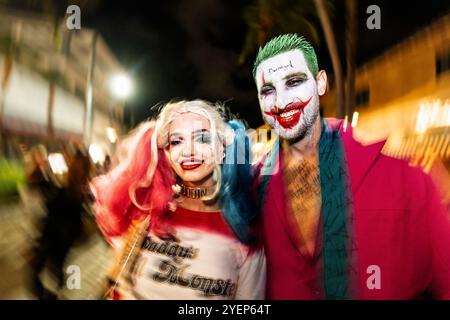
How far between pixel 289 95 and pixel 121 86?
1205 mm

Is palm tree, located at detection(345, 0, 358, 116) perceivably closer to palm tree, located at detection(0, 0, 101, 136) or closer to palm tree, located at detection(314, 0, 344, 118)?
palm tree, located at detection(314, 0, 344, 118)

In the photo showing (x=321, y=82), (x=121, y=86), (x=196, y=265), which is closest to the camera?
(x=196, y=265)

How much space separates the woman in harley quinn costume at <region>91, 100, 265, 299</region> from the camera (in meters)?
2.86

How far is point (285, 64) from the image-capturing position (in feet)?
9.58

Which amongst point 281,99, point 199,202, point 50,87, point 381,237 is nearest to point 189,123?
point 199,202

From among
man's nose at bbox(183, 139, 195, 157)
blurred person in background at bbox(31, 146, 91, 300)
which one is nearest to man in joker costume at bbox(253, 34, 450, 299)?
man's nose at bbox(183, 139, 195, 157)

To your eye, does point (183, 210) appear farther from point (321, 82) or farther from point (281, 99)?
point (321, 82)

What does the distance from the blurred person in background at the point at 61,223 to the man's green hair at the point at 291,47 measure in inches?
58.4

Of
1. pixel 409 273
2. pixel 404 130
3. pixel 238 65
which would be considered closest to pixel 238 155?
pixel 238 65

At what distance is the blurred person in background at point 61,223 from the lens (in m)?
3.01

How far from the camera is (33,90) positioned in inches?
119

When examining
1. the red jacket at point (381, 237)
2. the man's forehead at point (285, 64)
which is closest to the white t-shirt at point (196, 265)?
the red jacket at point (381, 237)

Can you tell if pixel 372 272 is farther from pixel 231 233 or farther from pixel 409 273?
pixel 231 233
